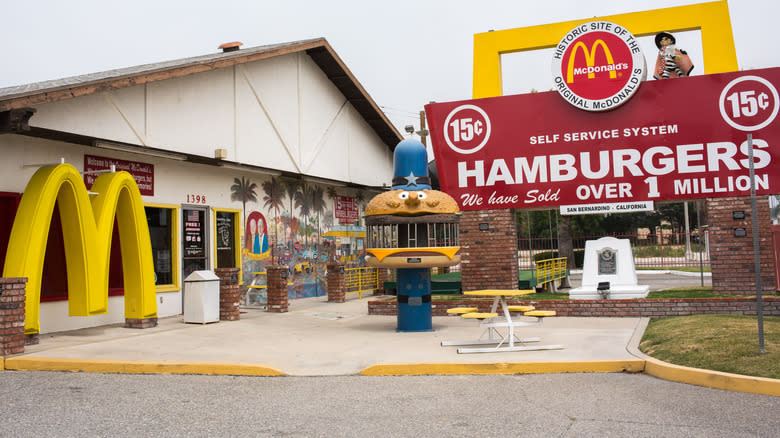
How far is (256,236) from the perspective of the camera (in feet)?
58.4

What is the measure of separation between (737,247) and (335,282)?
1018 cm

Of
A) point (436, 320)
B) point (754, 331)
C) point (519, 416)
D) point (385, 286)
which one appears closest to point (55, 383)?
Result: point (519, 416)

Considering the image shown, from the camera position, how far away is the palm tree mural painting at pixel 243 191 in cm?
1702

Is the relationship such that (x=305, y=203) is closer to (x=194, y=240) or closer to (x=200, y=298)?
(x=194, y=240)

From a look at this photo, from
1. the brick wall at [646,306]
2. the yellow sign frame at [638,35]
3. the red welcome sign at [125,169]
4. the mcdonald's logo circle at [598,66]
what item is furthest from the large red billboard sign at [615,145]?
the red welcome sign at [125,169]

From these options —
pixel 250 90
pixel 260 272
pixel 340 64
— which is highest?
pixel 340 64

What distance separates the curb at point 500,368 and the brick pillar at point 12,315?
528 centimetres

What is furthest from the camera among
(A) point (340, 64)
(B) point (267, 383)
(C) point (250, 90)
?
(A) point (340, 64)

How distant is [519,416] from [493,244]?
919cm

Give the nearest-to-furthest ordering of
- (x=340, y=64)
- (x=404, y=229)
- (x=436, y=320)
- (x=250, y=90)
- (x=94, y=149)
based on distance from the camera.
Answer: (x=404, y=229) < (x=94, y=149) < (x=436, y=320) < (x=250, y=90) < (x=340, y=64)

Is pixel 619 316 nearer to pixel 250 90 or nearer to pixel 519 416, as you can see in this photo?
pixel 519 416

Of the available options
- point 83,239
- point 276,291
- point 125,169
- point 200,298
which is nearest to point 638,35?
point 276,291

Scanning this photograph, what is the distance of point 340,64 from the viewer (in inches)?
807

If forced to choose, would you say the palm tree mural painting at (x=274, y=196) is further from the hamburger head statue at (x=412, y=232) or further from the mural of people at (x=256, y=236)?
the hamburger head statue at (x=412, y=232)
